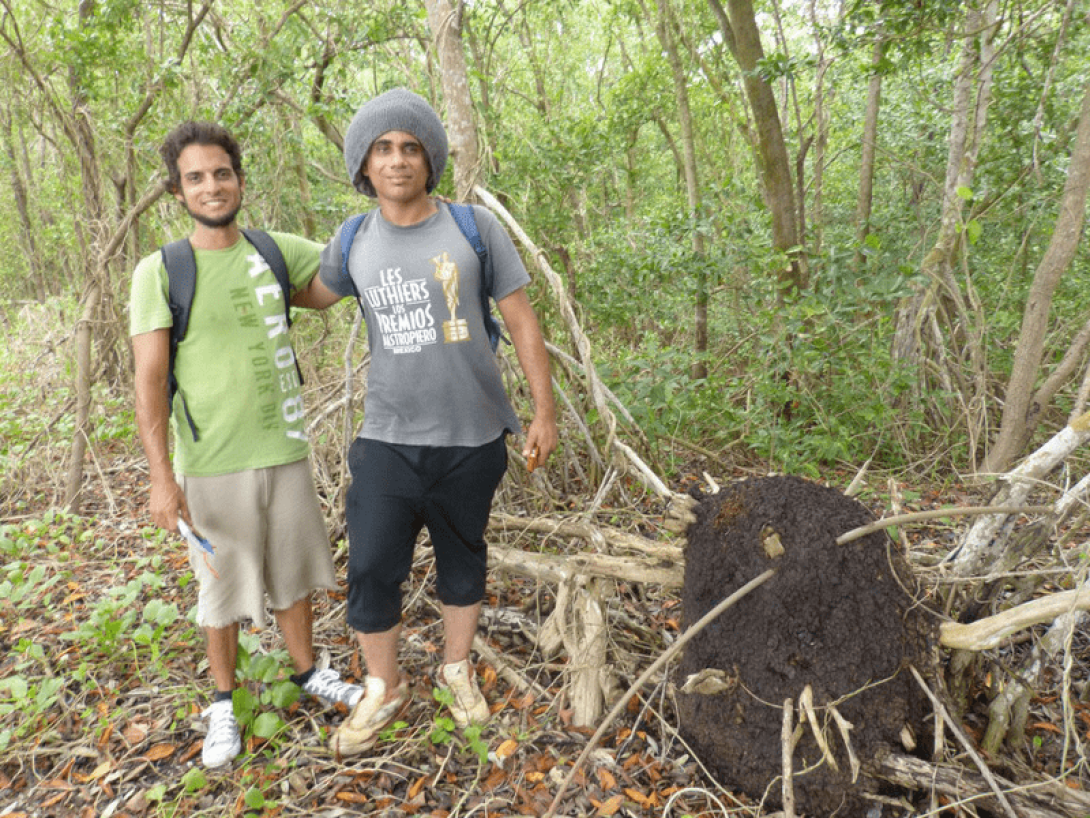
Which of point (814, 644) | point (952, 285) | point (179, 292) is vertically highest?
point (179, 292)

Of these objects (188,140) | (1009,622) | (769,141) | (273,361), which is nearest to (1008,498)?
(1009,622)

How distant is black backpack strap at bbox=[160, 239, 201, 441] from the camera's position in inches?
75.4

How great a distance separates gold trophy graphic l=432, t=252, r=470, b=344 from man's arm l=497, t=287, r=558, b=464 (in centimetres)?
15

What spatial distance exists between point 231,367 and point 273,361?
0.39 ft

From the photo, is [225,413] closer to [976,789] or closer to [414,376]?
[414,376]

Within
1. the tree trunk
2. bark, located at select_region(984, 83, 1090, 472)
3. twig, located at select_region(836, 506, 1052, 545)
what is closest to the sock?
twig, located at select_region(836, 506, 1052, 545)

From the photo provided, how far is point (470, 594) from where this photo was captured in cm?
222

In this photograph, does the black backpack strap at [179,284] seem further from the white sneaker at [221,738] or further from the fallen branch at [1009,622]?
the fallen branch at [1009,622]

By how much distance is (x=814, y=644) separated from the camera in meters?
1.82

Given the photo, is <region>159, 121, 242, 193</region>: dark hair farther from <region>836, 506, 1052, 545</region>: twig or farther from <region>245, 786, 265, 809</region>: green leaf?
<region>836, 506, 1052, 545</region>: twig

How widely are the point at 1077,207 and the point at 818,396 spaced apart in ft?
6.76

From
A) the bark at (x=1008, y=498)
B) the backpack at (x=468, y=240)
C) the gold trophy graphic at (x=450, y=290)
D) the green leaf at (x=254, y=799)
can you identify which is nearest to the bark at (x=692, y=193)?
the bark at (x=1008, y=498)

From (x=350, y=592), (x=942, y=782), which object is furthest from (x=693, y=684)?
(x=350, y=592)

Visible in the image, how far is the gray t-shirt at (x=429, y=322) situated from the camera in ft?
6.44
